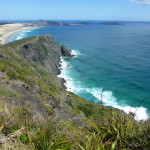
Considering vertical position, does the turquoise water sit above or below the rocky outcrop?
below

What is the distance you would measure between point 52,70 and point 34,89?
3579 centimetres

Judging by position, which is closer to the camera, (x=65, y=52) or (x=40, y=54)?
(x=40, y=54)

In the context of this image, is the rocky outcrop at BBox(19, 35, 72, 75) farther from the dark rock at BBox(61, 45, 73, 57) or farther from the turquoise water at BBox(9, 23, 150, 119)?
the dark rock at BBox(61, 45, 73, 57)

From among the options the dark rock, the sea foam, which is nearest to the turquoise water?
the sea foam

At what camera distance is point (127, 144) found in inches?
241

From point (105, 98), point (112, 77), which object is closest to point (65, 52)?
point (112, 77)

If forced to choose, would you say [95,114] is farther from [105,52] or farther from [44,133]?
[105,52]

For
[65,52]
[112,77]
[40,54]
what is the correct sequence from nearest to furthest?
[112,77] < [40,54] < [65,52]

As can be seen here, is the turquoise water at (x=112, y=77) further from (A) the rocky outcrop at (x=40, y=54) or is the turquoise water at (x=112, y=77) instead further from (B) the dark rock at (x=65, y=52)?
(A) the rocky outcrop at (x=40, y=54)

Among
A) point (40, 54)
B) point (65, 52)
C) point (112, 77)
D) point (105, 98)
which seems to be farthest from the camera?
point (65, 52)

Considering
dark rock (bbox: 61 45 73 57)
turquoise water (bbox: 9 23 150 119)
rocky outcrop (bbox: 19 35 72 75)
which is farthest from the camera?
dark rock (bbox: 61 45 73 57)

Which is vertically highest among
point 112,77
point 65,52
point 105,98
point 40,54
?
point 40,54

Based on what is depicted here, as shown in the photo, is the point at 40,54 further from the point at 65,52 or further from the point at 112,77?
the point at 112,77

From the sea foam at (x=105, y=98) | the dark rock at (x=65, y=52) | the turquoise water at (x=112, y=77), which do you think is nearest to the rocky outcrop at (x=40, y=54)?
the turquoise water at (x=112, y=77)
